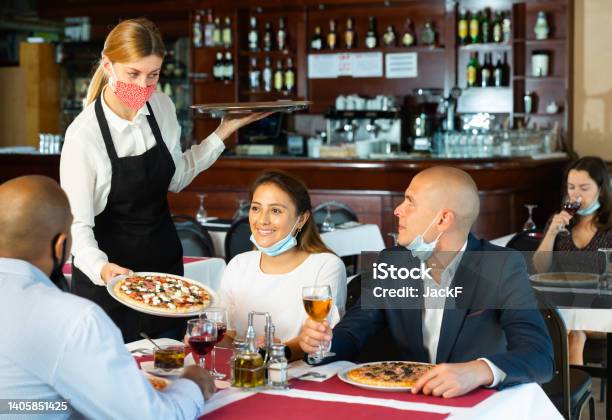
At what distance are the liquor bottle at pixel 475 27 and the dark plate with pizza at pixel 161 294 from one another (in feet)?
25.0

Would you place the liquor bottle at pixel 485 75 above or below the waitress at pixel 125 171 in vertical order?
above

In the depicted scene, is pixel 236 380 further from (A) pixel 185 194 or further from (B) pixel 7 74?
(B) pixel 7 74

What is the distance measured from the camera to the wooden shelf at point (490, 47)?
997 cm

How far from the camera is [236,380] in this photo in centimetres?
237

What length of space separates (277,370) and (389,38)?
27.8ft

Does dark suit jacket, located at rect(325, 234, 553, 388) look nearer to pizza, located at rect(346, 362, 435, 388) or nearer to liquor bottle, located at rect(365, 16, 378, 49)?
pizza, located at rect(346, 362, 435, 388)

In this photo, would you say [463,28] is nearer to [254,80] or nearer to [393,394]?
[254,80]

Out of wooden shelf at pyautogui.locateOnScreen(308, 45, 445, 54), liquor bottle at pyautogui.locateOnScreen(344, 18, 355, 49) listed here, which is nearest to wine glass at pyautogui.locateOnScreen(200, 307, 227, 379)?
wooden shelf at pyautogui.locateOnScreen(308, 45, 445, 54)

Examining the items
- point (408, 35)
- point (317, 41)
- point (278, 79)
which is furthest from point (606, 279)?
point (278, 79)

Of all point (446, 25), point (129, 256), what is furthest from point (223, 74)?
point (129, 256)

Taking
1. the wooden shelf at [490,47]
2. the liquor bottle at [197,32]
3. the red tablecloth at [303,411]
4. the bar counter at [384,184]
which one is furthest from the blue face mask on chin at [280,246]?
the liquor bottle at [197,32]

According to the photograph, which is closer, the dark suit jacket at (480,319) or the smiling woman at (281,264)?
the dark suit jacket at (480,319)

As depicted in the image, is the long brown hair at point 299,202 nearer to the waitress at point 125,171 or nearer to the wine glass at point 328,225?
the waitress at point 125,171

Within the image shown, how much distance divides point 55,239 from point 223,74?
9.35 meters
